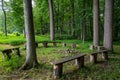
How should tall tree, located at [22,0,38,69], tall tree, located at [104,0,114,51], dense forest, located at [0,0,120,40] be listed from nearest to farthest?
tall tree, located at [22,0,38,69]
tall tree, located at [104,0,114,51]
dense forest, located at [0,0,120,40]

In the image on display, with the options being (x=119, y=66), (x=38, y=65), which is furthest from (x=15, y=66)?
(x=119, y=66)

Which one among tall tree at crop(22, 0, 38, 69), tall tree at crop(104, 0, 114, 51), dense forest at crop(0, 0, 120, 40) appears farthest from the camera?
dense forest at crop(0, 0, 120, 40)

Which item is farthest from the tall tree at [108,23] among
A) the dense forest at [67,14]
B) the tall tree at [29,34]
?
the dense forest at [67,14]

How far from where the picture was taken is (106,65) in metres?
7.55

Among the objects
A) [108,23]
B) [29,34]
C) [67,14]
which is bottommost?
[29,34]

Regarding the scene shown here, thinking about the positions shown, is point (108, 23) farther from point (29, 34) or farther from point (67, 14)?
point (67, 14)

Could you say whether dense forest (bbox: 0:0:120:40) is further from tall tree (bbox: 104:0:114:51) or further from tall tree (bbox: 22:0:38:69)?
tall tree (bbox: 22:0:38:69)

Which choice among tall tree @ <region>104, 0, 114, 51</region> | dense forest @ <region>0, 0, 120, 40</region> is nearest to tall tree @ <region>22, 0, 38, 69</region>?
tall tree @ <region>104, 0, 114, 51</region>

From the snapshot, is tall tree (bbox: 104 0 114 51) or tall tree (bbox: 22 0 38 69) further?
tall tree (bbox: 104 0 114 51)

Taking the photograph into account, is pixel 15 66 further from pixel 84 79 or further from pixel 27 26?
pixel 84 79

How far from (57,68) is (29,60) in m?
1.91

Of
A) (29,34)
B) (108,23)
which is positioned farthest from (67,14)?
(29,34)

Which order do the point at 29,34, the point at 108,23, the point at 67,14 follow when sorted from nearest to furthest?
the point at 29,34, the point at 108,23, the point at 67,14

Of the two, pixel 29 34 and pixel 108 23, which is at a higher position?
pixel 108 23
